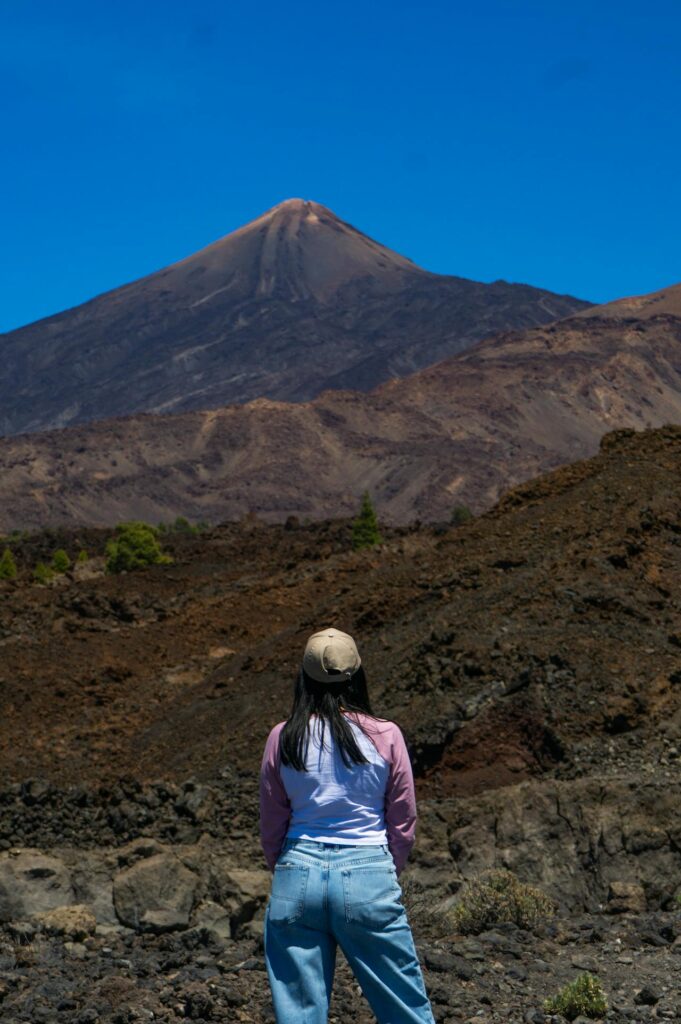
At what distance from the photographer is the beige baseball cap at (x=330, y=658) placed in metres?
4.85

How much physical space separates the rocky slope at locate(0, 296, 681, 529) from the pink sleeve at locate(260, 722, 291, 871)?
137 meters


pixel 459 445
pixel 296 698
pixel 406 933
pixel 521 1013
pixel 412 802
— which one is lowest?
pixel 521 1013

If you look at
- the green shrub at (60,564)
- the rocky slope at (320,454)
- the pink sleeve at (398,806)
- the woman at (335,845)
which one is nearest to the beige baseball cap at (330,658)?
the woman at (335,845)

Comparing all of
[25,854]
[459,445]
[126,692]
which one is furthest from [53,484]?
[25,854]

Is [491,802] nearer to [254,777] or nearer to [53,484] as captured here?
[254,777]

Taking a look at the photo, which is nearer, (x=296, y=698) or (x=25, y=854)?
(x=296, y=698)

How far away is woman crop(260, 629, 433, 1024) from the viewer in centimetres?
460

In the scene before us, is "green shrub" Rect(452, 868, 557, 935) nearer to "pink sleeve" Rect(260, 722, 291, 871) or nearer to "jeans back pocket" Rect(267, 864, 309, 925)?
"pink sleeve" Rect(260, 722, 291, 871)

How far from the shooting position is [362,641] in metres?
19.6

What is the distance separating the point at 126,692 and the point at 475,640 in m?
8.98

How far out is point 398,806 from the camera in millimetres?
4812

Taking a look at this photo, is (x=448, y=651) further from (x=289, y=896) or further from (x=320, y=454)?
(x=320, y=454)

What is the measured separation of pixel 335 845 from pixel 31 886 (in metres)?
8.17

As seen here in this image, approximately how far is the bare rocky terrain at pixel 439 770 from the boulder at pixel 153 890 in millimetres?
21
